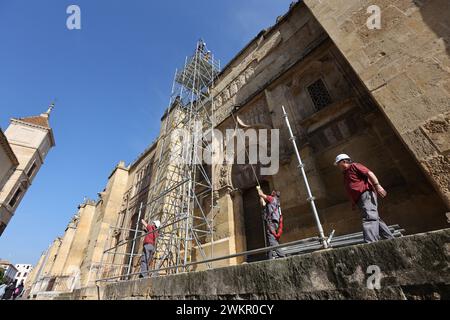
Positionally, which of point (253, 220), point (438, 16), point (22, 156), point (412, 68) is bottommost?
point (253, 220)

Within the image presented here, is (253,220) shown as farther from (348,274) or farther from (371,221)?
(348,274)

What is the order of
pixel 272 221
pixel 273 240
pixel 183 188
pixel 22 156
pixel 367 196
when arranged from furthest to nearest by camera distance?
pixel 22 156
pixel 183 188
pixel 272 221
pixel 273 240
pixel 367 196

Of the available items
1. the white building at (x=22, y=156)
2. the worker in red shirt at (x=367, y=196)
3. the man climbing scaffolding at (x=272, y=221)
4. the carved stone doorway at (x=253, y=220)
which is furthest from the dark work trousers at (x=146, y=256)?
the white building at (x=22, y=156)

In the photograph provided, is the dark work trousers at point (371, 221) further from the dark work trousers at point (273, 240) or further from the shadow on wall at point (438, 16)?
the shadow on wall at point (438, 16)

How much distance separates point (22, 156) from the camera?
86.9 feet

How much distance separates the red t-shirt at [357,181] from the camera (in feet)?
9.71

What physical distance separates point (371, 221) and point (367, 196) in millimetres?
348

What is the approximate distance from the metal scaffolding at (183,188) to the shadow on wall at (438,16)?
7072mm

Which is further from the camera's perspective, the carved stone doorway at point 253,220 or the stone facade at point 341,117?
the carved stone doorway at point 253,220

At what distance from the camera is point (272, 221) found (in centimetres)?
461

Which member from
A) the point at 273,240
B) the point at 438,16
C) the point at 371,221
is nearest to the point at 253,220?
the point at 273,240

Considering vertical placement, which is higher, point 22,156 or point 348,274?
point 22,156

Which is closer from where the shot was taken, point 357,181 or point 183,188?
point 357,181
